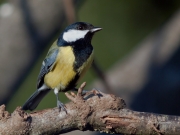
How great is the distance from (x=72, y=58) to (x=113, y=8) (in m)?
1.68

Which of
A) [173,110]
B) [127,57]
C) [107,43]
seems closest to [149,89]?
[173,110]

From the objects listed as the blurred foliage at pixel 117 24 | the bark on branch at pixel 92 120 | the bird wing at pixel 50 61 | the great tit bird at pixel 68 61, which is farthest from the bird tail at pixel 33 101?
the blurred foliage at pixel 117 24

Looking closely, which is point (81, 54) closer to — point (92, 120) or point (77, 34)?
point (77, 34)

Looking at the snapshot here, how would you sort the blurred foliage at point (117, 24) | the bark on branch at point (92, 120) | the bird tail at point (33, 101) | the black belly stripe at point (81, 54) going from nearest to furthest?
1. the bark on branch at point (92, 120)
2. the black belly stripe at point (81, 54)
3. the bird tail at point (33, 101)
4. the blurred foliage at point (117, 24)

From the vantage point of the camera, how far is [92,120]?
171 centimetres

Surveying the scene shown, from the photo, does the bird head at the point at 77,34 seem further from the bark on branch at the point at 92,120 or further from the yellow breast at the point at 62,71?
the bark on branch at the point at 92,120

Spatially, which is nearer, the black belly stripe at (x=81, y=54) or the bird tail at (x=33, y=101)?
the black belly stripe at (x=81, y=54)

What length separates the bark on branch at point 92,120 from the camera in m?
1.68

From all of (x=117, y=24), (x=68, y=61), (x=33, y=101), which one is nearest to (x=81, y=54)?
(x=68, y=61)

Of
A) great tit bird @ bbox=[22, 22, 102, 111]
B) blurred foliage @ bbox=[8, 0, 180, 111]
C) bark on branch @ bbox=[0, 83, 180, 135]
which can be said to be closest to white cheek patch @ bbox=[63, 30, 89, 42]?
great tit bird @ bbox=[22, 22, 102, 111]

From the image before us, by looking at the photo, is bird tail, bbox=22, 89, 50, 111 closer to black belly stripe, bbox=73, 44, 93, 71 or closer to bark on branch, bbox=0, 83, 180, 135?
black belly stripe, bbox=73, 44, 93, 71

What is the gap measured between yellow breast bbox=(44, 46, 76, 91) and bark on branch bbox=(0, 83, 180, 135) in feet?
1.47

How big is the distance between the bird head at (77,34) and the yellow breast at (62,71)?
0.05 meters

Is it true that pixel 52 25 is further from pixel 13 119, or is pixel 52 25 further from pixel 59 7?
pixel 13 119
